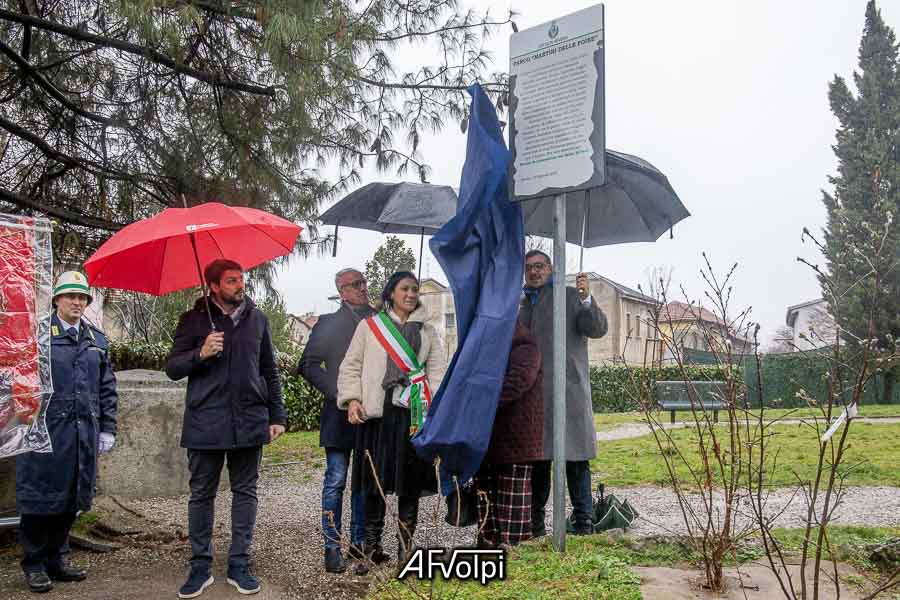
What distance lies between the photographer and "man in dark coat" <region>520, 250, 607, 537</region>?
4.49m

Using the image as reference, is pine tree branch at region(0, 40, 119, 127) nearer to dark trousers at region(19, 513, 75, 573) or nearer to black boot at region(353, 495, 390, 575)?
dark trousers at region(19, 513, 75, 573)

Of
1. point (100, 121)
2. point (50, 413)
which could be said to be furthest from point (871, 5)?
point (50, 413)

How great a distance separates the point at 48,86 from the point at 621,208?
450 cm

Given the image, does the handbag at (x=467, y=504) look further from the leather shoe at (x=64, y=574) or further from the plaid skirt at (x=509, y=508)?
the leather shoe at (x=64, y=574)

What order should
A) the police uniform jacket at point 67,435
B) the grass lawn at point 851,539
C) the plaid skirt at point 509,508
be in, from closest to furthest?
the grass lawn at point 851,539
the plaid skirt at point 509,508
the police uniform jacket at point 67,435

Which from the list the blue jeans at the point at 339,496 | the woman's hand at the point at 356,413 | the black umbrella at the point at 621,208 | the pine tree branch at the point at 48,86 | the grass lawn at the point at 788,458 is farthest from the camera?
the grass lawn at the point at 788,458

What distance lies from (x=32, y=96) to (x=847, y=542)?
6.58 m

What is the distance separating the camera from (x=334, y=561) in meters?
4.19

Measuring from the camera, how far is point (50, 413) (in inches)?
160

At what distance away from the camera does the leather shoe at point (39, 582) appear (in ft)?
12.9

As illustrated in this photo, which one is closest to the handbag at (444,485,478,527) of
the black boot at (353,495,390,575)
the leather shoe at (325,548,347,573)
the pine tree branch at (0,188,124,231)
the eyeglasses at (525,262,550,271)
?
the black boot at (353,495,390,575)

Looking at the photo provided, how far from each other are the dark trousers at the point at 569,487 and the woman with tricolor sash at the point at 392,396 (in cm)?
81

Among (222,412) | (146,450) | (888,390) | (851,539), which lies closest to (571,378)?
(851,539)

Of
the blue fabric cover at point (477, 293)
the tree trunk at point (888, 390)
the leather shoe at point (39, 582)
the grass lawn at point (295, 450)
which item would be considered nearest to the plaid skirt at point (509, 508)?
the blue fabric cover at point (477, 293)
